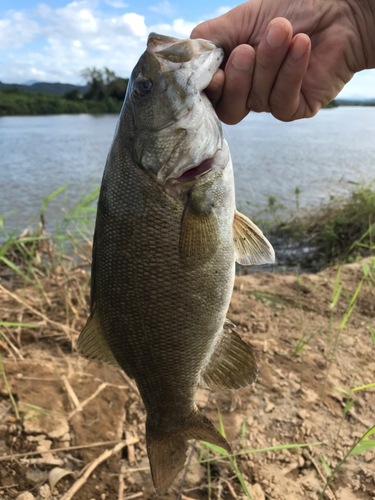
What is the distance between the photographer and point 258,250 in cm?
189

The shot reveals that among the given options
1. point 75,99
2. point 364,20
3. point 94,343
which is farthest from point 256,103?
point 75,99

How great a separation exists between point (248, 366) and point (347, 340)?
2.31 m

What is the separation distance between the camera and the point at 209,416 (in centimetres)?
296

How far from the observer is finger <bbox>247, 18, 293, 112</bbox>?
1.67m

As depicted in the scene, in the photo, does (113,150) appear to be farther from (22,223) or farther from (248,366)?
(22,223)

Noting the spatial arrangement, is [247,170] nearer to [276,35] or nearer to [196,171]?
[276,35]

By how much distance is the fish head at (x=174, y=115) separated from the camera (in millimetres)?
1677

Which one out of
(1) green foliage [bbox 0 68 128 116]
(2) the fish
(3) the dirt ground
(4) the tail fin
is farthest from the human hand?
(1) green foliage [bbox 0 68 128 116]

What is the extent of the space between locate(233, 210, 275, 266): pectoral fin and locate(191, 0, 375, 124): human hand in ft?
2.14

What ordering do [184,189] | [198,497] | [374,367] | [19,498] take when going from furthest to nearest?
[374,367], [198,497], [19,498], [184,189]

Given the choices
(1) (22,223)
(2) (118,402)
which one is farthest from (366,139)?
(2) (118,402)

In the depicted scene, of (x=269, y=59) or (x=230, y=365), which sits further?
(x=230, y=365)

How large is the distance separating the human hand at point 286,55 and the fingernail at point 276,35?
0.20 ft

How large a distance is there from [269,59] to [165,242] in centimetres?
101
